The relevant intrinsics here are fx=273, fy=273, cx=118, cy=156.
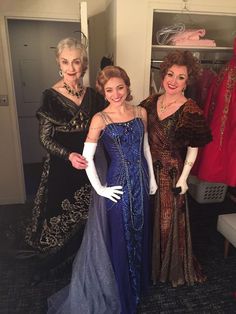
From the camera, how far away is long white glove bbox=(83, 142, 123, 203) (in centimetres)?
132

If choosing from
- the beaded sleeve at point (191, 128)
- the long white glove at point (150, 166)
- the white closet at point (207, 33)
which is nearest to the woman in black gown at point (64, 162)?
the long white glove at point (150, 166)

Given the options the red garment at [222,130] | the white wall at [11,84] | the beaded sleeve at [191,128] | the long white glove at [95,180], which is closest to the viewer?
the long white glove at [95,180]

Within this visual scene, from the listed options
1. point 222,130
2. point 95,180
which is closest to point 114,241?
point 95,180

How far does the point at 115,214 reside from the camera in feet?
4.68

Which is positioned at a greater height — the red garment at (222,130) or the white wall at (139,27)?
the white wall at (139,27)

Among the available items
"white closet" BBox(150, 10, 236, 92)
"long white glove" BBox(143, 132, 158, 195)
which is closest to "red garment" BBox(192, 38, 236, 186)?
"white closet" BBox(150, 10, 236, 92)

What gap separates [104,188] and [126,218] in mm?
208

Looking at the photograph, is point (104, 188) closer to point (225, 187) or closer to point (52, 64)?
point (225, 187)

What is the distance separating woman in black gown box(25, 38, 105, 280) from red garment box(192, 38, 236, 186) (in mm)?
872

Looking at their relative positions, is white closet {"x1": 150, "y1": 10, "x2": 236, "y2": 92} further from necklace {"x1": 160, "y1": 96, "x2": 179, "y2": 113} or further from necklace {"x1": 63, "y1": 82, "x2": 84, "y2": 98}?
necklace {"x1": 63, "y1": 82, "x2": 84, "y2": 98}

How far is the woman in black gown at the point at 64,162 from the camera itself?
1.47 meters

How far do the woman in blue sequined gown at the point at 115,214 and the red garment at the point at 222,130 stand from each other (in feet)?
2.27

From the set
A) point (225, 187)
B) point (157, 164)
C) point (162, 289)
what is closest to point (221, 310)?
point (162, 289)

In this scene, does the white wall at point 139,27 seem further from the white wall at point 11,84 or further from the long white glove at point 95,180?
the long white glove at point 95,180
